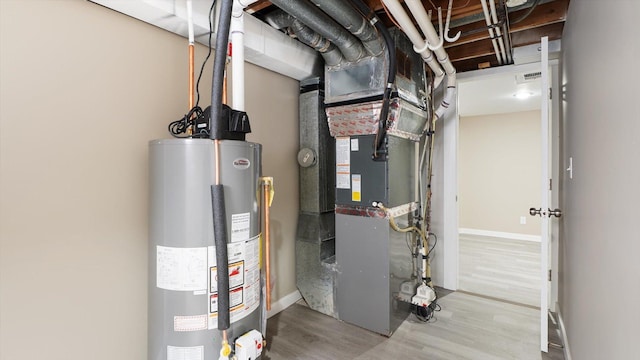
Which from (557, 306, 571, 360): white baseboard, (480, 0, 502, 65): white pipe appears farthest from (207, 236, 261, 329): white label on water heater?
(557, 306, 571, 360): white baseboard

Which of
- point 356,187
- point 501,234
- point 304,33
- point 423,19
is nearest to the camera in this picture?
point 423,19

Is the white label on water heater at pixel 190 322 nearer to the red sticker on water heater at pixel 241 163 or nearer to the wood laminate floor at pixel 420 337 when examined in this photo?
the red sticker on water heater at pixel 241 163

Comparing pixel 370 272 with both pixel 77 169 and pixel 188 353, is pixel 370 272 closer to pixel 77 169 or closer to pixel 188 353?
pixel 188 353

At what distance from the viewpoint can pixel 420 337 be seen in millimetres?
2357

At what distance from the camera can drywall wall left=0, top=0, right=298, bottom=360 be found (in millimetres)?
1325

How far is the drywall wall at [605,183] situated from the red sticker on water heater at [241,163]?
1457 mm

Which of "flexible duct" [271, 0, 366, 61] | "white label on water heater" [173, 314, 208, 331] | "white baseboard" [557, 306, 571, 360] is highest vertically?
"flexible duct" [271, 0, 366, 61]

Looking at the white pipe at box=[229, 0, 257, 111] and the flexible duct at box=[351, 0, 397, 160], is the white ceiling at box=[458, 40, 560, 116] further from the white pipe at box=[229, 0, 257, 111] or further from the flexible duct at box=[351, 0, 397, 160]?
the white pipe at box=[229, 0, 257, 111]

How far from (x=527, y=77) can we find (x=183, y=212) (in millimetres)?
3823

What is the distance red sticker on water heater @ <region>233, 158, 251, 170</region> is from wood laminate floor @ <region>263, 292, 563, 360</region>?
1.44 metres

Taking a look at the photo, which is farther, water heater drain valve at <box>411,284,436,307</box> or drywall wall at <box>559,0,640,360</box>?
water heater drain valve at <box>411,284,436,307</box>

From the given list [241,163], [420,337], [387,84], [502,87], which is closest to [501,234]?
[502,87]

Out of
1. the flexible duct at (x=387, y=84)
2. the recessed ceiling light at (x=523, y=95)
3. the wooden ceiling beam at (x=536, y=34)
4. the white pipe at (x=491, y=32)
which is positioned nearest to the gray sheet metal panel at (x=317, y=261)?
the flexible duct at (x=387, y=84)

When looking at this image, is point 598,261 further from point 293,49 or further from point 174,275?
point 293,49
